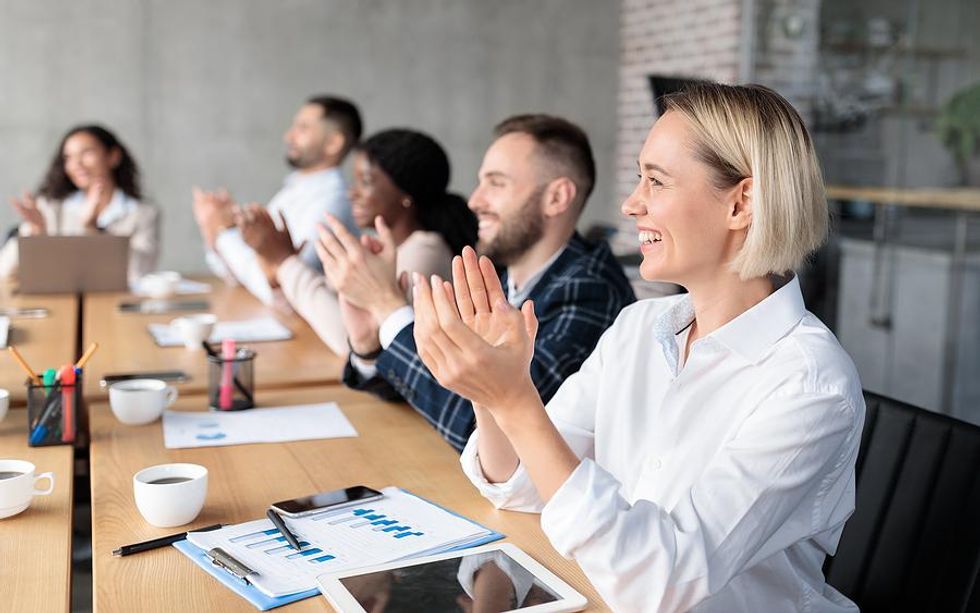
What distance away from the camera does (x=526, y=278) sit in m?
2.43

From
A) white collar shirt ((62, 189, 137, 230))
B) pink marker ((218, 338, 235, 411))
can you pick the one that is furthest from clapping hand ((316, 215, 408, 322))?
white collar shirt ((62, 189, 137, 230))

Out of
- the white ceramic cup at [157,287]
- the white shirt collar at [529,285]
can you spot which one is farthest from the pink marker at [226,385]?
the white ceramic cup at [157,287]

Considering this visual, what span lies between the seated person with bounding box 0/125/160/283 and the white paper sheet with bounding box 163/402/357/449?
94.1 inches

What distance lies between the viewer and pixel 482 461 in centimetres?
157

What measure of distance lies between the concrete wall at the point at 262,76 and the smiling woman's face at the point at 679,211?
5419 millimetres

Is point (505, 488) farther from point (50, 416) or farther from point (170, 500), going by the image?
point (50, 416)

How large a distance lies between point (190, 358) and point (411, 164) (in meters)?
0.93

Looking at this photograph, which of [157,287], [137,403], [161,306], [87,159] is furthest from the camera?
[87,159]

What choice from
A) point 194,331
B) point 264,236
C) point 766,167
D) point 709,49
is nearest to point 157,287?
point 264,236

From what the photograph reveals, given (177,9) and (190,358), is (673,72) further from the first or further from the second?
(190,358)

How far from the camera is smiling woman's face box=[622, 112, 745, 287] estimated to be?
1.37m

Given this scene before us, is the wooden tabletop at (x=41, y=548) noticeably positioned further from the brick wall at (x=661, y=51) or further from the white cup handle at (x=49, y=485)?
the brick wall at (x=661, y=51)

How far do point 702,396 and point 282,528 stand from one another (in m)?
0.59

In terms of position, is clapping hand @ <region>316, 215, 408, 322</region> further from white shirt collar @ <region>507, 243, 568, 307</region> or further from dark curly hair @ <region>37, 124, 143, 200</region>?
dark curly hair @ <region>37, 124, 143, 200</region>
